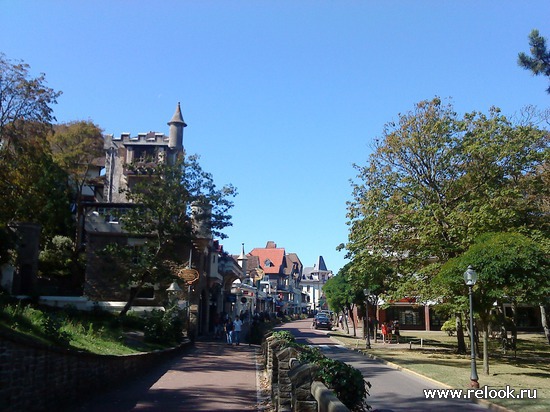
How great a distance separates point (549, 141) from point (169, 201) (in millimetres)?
20182

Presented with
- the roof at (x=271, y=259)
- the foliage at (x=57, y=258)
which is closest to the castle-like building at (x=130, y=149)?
the foliage at (x=57, y=258)

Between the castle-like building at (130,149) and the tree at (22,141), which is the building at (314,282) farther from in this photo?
the tree at (22,141)

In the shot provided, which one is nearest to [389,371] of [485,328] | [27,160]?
[485,328]

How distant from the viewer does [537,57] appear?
16.1m

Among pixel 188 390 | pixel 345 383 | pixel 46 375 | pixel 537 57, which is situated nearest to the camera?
pixel 345 383

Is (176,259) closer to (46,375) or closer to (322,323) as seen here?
(46,375)

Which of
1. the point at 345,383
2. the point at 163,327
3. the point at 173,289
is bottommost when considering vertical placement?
the point at 345,383

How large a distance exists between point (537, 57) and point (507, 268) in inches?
266

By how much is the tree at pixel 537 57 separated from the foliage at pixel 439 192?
8384 mm

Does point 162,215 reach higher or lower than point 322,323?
higher

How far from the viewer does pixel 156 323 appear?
2303 centimetres

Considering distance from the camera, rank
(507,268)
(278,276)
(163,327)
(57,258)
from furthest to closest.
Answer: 1. (278,276)
2. (57,258)
3. (163,327)
4. (507,268)

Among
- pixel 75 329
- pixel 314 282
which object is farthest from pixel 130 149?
pixel 314 282

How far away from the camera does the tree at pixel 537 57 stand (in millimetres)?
15969
